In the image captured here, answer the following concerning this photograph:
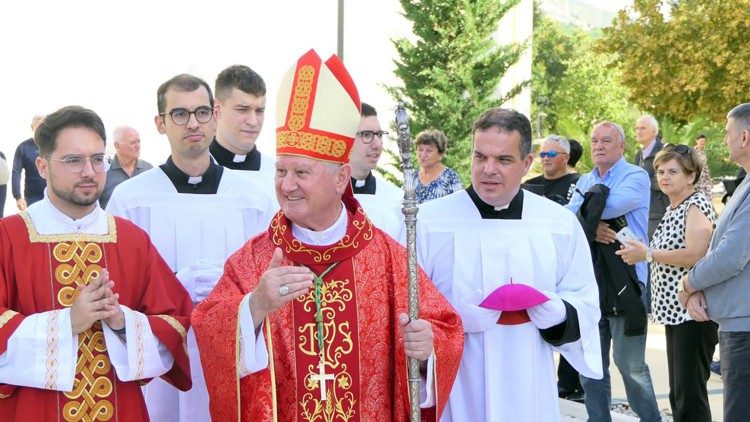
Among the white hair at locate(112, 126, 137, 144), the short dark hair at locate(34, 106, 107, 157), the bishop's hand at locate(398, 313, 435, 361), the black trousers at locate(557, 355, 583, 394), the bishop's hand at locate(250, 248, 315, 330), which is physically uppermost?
the white hair at locate(112, 126, 137, 144)

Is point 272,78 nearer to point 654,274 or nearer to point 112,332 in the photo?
point 654,274

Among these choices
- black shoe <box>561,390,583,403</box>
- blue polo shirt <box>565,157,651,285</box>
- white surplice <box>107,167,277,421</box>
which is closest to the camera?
white surplice <box>107,167,277,421</box>

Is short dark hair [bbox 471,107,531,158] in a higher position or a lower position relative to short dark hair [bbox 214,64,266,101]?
lower

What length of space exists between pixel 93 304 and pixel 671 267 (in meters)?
4.62

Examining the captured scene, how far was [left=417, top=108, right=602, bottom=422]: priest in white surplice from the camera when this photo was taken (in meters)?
4.56

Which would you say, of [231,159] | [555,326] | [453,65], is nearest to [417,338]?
[555,326]

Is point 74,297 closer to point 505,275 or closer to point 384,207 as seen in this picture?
point 505,275

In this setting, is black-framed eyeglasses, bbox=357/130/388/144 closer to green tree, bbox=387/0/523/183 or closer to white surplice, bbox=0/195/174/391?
white surplice, bbox=0/195/174/391

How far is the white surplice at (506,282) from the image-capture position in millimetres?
4602

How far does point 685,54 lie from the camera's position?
20.8m

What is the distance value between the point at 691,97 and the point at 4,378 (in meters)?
19.7

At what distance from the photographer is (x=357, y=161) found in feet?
20.6

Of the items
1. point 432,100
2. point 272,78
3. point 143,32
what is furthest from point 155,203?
point 432,100

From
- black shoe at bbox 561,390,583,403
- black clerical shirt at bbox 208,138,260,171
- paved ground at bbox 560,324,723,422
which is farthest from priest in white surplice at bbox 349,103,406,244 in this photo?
black shoe at bbox 561,390,583,403
